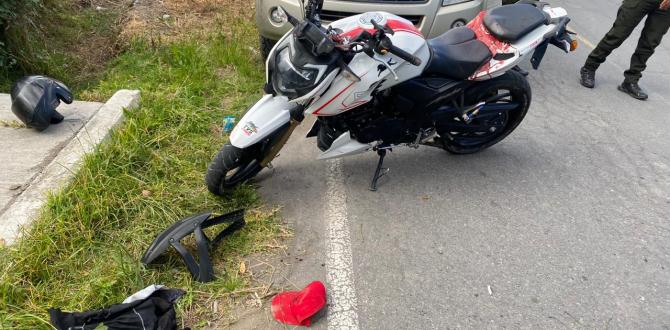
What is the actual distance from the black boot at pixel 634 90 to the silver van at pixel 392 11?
205cm

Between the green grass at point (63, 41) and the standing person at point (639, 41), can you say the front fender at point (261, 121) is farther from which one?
the standing person at point (639, 41)

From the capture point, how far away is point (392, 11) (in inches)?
163

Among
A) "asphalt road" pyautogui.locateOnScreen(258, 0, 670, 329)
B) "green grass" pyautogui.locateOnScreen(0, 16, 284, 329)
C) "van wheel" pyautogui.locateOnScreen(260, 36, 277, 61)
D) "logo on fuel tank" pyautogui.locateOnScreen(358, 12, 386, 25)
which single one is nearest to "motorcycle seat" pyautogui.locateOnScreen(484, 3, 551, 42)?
"logo on fuel tank" pyautogui.locateOnScreen(358, 12, 386, 25)

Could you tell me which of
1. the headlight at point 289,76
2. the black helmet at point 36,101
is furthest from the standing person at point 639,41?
the black helmet at point 36,101

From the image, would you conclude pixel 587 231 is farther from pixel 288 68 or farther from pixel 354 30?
pixel 288 68

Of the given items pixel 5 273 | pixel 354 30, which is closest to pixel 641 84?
pixel 354 30

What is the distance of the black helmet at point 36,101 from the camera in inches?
132

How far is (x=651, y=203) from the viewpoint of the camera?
11.1ft

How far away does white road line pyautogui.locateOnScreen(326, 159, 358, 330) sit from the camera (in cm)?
244

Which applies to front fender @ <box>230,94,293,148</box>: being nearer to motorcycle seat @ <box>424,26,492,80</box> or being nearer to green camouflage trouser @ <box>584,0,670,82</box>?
motorcycle seat @ <box>424,26,492,80</box>

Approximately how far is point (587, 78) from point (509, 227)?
2.93 metres

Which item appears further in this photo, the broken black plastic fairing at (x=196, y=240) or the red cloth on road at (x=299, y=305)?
the broken black plastic fairing at (x=196, y=240)

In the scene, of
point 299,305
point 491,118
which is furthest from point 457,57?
point 299,305

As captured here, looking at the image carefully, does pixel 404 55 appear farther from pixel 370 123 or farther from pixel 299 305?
pixel 299 305
